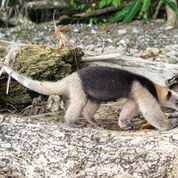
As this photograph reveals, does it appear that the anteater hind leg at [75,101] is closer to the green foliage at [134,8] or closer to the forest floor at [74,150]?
the forest floor at [74,150]

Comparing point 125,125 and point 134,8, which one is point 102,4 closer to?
point 134,8

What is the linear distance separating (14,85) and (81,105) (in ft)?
4.18

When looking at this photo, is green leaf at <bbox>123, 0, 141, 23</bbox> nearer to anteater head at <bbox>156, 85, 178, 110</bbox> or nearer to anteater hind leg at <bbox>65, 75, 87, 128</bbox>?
anteater head at <bbox>156, 85, 178, 110</bbox>

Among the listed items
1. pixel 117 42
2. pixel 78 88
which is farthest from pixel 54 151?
pixel 117 42

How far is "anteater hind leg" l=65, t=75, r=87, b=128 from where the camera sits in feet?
18.8

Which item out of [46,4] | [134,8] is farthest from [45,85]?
[46,4]

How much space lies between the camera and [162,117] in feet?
18.6

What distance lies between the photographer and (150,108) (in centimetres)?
566

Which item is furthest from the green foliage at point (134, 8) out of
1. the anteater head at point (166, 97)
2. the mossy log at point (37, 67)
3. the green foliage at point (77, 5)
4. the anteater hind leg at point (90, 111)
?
the anteater hind leg at point (90, 111)

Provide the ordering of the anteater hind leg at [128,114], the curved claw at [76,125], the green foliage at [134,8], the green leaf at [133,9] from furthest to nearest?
1. the green leaf at [133,9]
2. the green foliage at [134,8]
3. the anteater hind leg at [128,114]
4. the curved claw at [76,125]

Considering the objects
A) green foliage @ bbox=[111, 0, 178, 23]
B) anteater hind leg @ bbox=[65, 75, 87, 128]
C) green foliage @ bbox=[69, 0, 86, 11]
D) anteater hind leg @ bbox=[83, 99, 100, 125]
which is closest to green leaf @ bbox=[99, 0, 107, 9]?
green foliage @ bbox=[69, 0, 86, 11]

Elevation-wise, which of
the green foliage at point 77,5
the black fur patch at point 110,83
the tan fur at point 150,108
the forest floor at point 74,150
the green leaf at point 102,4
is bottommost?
the green foliage at point 77,5

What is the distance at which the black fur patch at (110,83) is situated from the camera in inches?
226

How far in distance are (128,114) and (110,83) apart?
38cm
